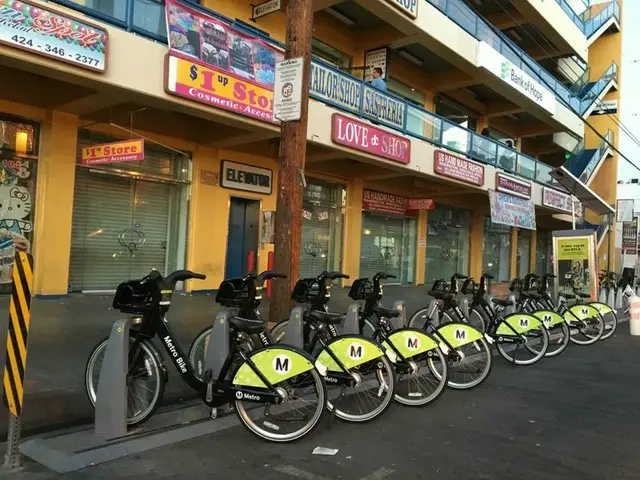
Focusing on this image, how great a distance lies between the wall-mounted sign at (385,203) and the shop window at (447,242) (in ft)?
6.05

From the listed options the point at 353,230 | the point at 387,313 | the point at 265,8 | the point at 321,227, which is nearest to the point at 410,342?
the point at 387,313

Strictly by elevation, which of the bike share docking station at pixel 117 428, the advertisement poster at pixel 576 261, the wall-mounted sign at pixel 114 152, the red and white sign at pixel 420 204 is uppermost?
the red and white sign at pixel 420 204

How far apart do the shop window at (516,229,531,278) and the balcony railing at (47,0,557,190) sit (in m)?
6.61

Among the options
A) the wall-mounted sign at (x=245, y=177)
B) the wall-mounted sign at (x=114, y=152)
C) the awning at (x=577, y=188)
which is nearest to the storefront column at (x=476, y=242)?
the awning at (x=577, y=188)

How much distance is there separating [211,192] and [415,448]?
9.02 m

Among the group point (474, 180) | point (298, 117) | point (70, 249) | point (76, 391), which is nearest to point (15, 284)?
point (76, 391)

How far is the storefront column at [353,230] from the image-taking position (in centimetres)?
1636

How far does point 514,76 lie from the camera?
18562 millimetres

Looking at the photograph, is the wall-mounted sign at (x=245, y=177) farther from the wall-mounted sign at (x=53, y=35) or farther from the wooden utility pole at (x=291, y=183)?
the wooden utility pole at (x=291, y=183)

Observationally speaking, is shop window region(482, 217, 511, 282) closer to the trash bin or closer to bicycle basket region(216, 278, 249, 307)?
the trash bin

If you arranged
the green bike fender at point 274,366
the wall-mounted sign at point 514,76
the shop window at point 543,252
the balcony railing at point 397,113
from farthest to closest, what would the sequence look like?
the shop window at point 543,252, the wall-mounted sign at point 514,76, the balcony railing at point 397,113, the green bike fender at point 274,366

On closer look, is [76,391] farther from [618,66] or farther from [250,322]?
[618,66]

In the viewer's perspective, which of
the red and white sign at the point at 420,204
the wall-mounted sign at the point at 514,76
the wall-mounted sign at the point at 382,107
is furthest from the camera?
the red and white sign at the point at 420,204

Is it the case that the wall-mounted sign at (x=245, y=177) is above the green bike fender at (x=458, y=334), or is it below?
above
